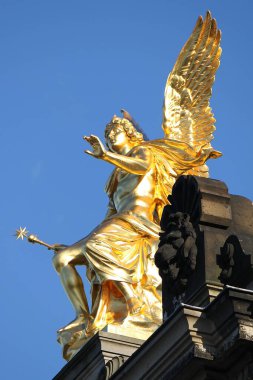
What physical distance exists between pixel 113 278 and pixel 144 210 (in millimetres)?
1519

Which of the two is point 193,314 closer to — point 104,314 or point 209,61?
point 104,314

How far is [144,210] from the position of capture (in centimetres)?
2216

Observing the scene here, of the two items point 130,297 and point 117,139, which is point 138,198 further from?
point 130,297

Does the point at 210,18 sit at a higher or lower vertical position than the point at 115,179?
higher

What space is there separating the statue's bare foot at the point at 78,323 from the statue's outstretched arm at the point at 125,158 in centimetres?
232

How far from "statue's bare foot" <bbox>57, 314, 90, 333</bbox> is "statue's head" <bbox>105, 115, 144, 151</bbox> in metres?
3.35

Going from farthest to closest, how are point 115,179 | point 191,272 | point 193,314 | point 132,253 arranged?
point 115,179, point 132,253, point 191,272, point 193,314

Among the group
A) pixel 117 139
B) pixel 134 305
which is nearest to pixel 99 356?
pixel 134 305

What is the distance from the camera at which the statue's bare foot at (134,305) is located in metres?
20.5

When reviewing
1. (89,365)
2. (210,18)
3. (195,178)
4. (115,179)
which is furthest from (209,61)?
(195,178)

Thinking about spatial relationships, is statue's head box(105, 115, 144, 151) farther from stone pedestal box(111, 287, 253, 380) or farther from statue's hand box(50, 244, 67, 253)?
stone pedestal box(111, 287, 253, 380)

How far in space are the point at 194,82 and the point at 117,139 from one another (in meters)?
1.87

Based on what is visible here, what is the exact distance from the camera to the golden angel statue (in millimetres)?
20875

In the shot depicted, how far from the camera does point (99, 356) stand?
64.6 ft
